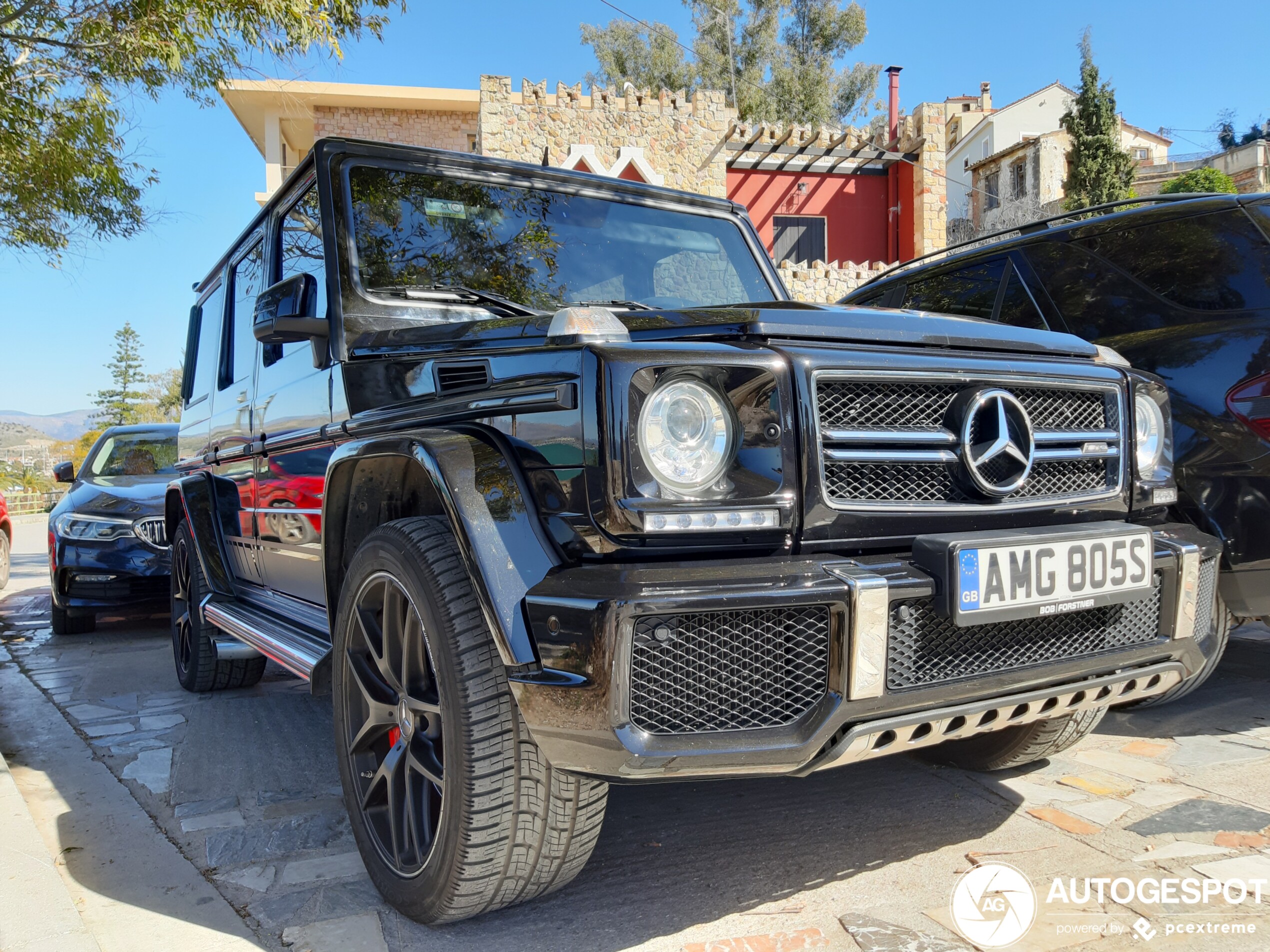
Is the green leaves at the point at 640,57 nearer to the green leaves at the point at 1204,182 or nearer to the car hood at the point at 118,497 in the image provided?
the green leaves at the point at 1204,182

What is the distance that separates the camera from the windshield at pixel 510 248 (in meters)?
2.78

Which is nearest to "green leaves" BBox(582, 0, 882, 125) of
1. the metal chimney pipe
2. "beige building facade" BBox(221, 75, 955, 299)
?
the metal chimney pipe

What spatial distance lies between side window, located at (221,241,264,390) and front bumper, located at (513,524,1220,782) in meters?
2.56

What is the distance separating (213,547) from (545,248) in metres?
2.28

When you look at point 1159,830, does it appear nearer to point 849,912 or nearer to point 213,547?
point 849,912

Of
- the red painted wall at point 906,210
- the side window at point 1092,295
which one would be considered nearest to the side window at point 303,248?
the side window at point 1092,295

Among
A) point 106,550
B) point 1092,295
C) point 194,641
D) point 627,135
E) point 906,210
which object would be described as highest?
point 627,135

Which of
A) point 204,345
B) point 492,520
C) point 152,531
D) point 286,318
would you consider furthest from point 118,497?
point 492,520

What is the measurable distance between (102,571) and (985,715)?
6.14 m

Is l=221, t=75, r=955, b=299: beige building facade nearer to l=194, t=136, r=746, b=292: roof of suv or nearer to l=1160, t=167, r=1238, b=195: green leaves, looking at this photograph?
l=1160, t=167, r=1238, b=195: green leaves

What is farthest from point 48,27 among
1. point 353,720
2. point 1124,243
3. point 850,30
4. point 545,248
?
point 850,30

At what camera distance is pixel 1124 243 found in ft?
11.6

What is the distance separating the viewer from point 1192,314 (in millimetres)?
3152

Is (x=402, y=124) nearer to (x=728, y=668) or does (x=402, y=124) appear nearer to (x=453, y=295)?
(x=453, y=295)
